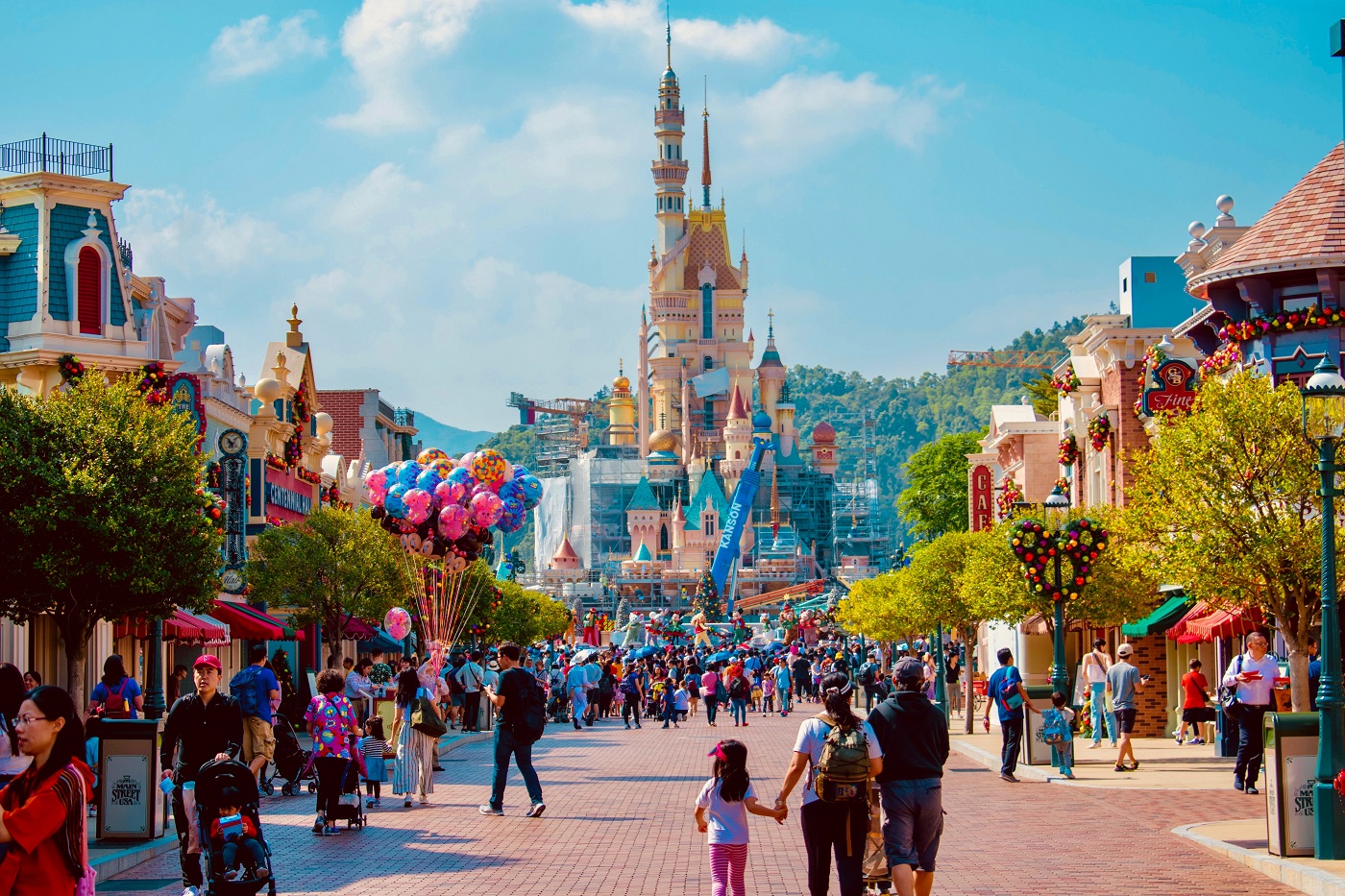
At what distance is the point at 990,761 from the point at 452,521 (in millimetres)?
8969

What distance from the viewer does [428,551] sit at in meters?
28.2

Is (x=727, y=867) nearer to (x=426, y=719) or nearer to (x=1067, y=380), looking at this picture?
(x=426, y=719)

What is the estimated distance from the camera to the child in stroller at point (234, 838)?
10.4m

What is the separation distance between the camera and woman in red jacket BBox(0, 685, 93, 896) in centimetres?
714

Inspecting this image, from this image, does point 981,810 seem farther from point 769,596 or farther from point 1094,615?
point 769,596

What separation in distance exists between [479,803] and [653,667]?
116 ft

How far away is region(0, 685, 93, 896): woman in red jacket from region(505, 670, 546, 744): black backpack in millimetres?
9948

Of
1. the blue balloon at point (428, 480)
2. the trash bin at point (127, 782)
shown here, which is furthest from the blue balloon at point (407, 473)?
the trash bin at point (127, 782)

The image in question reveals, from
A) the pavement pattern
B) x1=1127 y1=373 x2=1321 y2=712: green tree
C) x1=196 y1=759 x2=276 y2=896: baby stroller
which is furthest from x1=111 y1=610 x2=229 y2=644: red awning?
x1=196 y1=759 x2=276 y2=896: baby stroller

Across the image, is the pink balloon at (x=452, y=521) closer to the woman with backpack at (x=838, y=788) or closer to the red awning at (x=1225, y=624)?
the red awning at (x=1225, y=624)

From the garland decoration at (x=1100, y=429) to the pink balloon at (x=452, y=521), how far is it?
1462 cm

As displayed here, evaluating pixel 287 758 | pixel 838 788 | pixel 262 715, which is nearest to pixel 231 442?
pixel 287 758

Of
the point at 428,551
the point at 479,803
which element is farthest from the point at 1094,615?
the point at 479,803

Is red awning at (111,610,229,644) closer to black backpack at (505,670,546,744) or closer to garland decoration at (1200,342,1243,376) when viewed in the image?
black backpack at (505,670,546,744)
